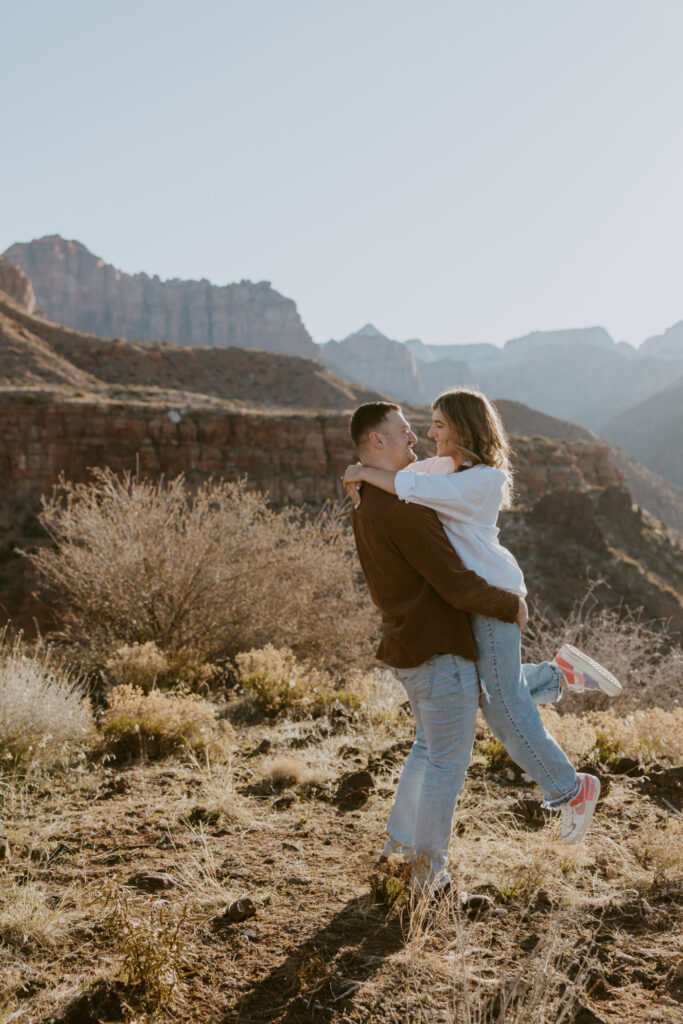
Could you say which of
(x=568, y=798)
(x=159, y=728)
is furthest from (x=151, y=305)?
(x=568, y=798)

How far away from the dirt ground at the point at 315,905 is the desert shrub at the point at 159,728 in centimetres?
28

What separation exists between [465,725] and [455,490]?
851 mm

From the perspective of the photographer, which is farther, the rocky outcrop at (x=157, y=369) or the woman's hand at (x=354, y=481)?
the rocky outcrop at (x=157, y=369)

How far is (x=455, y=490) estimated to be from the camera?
2.38 meters

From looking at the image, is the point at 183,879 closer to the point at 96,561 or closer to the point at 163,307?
the point at 96,561

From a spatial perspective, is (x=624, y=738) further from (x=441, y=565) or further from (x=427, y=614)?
(x=441, y=565)

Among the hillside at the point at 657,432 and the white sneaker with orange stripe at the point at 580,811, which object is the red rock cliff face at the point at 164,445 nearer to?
the white sneaker with orange stripe at the point at 580,811

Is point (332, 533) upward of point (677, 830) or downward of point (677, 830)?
upward

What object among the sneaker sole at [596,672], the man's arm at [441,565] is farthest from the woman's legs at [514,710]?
the sneaker sole at [596,672]

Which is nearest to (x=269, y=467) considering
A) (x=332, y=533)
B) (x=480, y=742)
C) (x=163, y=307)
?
(x=332, y=533)

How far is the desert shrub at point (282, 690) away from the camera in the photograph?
5.58m

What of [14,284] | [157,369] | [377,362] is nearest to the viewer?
[157,369]

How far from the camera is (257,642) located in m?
7.72

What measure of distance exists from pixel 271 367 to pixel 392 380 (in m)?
113
